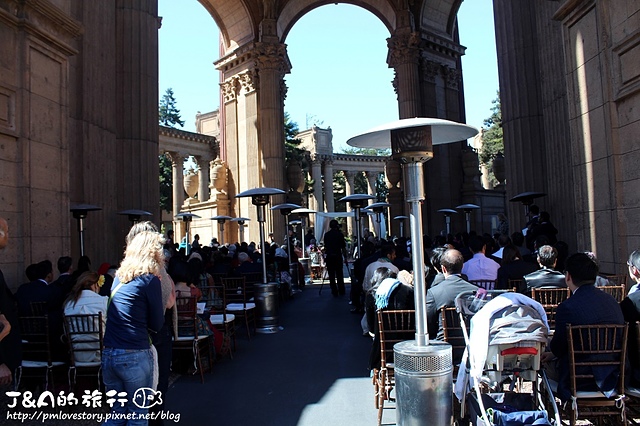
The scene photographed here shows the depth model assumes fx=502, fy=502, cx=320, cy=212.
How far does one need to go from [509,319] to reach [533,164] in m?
9.78

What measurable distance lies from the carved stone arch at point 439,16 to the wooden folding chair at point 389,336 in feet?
68.8

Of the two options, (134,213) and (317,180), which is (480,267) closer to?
(134,213)

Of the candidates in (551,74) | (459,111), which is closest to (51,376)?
(551,74)

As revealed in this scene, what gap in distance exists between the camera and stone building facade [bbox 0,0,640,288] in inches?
253

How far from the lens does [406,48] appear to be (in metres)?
22.4

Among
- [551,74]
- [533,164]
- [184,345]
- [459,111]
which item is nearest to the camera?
[184,345]

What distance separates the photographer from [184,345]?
626 cm

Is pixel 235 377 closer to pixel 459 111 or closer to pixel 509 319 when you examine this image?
pixel 509 319

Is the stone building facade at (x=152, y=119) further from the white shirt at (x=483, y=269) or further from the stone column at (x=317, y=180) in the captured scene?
the stone column at (x=317, y=180)

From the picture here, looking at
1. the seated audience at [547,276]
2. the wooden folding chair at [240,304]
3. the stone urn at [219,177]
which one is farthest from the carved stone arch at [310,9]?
the seated audience at [547,276]

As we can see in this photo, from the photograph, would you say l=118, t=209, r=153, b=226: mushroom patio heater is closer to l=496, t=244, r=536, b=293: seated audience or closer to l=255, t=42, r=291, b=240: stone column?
l=496, t=244, r=536, b=293: seated audience

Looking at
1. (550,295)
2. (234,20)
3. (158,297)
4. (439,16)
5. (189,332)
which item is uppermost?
(234,20)

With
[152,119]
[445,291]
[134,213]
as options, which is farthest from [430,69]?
[445,291]

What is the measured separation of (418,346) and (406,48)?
20.4m
